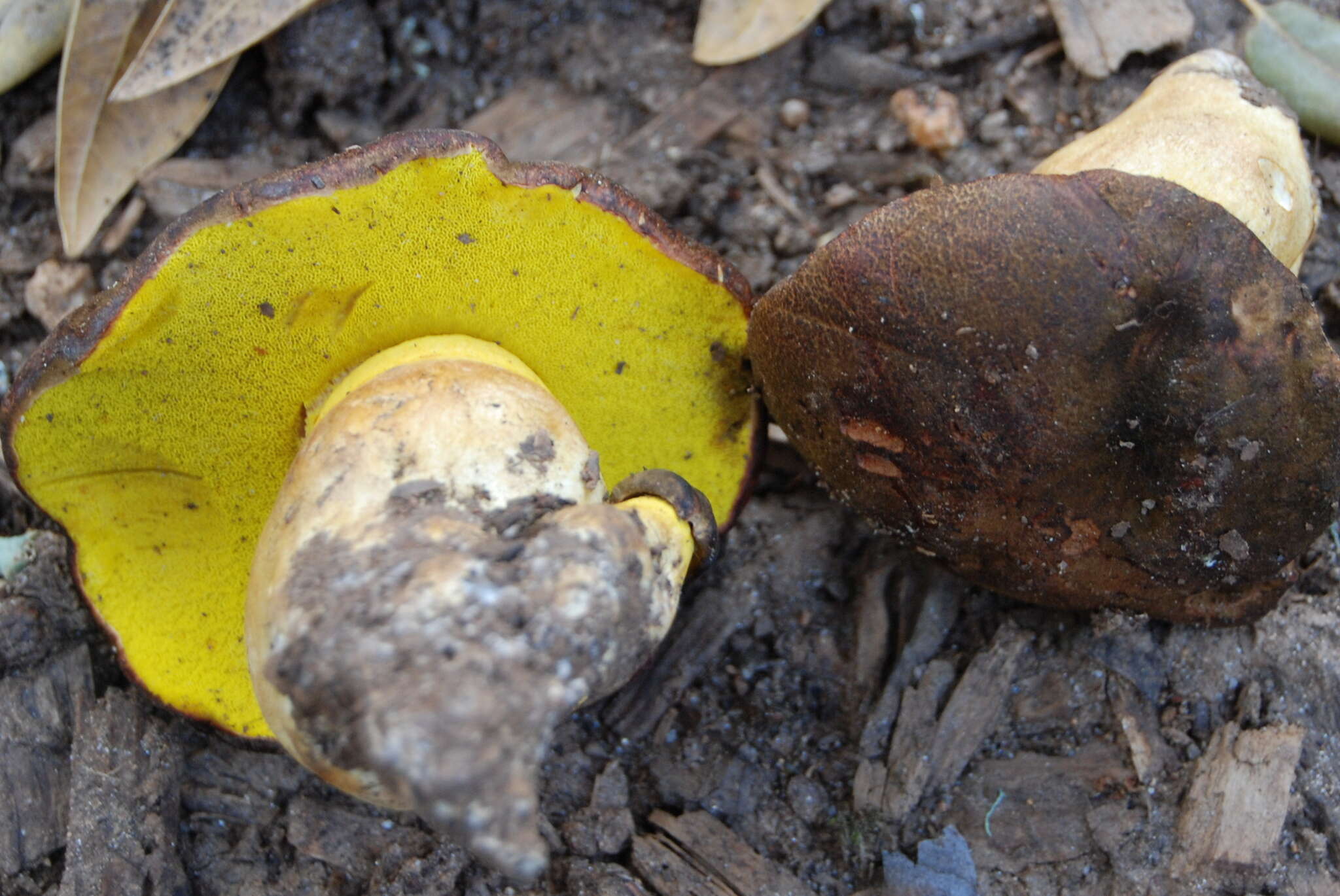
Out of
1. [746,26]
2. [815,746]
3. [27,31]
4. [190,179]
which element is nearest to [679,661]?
[815,746]

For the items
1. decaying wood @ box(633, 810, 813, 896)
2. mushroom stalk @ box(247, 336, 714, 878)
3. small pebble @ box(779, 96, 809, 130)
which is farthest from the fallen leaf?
decaying wood @ box(633, 810, 813, 896)

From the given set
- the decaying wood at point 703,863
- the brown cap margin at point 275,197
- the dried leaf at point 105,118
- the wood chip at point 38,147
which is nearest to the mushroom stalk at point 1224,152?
the brown cap margin at point 275,197

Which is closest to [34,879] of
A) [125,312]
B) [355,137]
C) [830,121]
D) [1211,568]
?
[125,312]

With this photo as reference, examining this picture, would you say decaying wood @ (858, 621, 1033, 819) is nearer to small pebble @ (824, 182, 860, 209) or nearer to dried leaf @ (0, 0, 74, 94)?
small pebble @ (824, 182, 860, 209)

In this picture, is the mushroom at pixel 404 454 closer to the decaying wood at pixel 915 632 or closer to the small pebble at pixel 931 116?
the decaying wood at pixel 915 632

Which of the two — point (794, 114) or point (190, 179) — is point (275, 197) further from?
point (794, 114)

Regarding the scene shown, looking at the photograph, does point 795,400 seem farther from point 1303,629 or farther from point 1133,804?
point 1303,629
